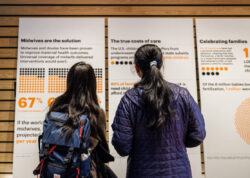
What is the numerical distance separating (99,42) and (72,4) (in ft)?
2.25

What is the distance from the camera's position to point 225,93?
2713 mm

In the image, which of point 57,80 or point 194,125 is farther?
point 57,80

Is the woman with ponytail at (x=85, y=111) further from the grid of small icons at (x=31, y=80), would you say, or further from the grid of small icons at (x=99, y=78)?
the grid of small icons at (x=31, y=80)

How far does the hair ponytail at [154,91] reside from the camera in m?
1.40

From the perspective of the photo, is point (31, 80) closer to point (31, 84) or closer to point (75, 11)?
point (31, 84)

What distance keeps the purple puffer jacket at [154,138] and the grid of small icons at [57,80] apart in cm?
140

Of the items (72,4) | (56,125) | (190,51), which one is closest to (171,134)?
(56,125)

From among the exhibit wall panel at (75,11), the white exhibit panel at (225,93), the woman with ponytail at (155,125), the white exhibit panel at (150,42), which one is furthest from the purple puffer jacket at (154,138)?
the exhibit wall panel at (75,11)

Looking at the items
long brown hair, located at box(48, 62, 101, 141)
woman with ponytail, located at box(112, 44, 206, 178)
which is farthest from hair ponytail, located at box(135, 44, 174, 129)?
long brown hair, located at box(48, 62, 101, 141)

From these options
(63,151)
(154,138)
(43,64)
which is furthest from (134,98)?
(43,64)

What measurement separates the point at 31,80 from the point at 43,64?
0.25 meters

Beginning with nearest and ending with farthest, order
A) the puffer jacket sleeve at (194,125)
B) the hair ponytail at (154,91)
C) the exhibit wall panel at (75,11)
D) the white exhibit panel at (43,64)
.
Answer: the hair ponytail at (154,91) < the puffer jacket sleeve at (194,125) < the white exhibit panel at (43,64) < the exhibit wall panel at (75,11)

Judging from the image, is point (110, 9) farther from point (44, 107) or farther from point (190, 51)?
point (44, 107)

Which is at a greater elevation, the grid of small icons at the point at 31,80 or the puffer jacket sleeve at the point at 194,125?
the grid of small icons at the point at 31,80
